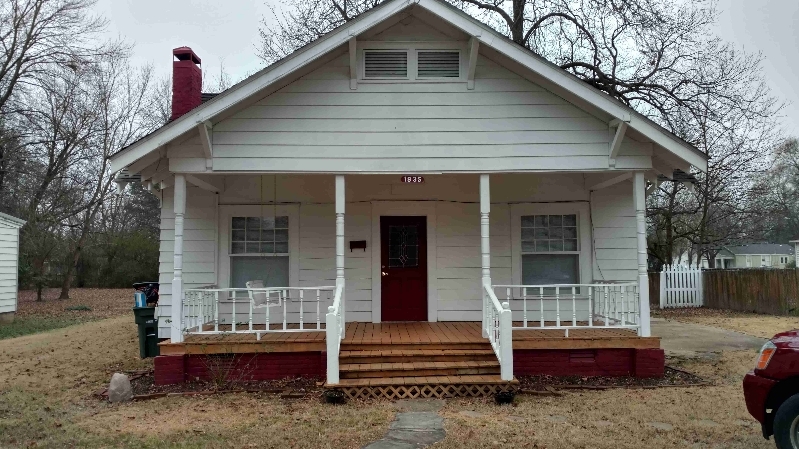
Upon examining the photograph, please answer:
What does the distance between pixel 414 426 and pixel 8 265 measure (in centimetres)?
1695

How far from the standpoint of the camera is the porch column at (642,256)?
8445 mm

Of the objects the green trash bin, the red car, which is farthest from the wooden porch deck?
the red car

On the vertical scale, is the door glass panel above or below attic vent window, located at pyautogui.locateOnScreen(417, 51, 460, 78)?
below

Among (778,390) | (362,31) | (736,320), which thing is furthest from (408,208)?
(736,320)

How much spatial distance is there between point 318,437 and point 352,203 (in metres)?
5.14

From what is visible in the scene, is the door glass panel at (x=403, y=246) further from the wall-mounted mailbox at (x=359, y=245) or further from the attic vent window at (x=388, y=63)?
the attic vent window at (x=388, y=63)

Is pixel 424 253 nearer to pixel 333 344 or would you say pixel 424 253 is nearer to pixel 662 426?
pixel 333 344

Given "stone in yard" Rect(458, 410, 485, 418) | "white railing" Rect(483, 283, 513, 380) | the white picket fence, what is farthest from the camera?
the white picket fence

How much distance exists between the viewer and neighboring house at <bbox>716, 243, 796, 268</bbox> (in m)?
52.5

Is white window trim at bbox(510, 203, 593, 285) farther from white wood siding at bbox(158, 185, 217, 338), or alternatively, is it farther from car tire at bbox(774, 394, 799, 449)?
car tire at bbox(774, 394, 799, 449)

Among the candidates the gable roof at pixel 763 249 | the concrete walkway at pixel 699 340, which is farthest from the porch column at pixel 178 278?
the gable roof at pixel 763 249

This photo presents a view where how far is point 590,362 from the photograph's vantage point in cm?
845

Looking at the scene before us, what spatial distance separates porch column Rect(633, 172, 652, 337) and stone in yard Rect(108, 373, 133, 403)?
7128 mm

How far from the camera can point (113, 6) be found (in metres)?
28.2
